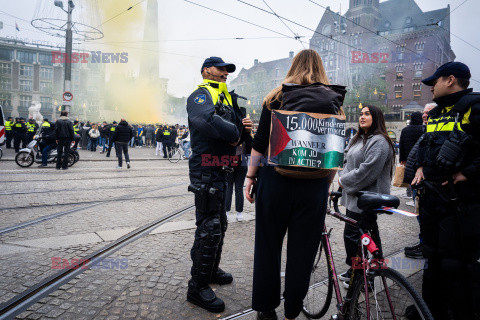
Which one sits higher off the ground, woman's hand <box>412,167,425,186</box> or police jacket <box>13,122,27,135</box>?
police jacket <box>13,122,27,135</box>

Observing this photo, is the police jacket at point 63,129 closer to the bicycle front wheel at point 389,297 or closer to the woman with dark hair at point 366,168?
the woman with dark hair at point 366,168

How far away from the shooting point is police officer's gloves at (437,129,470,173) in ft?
7.52

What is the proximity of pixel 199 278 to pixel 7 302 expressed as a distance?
1.57 m

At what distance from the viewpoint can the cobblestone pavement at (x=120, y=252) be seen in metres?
2.63

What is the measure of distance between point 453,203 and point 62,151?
38.1 feet

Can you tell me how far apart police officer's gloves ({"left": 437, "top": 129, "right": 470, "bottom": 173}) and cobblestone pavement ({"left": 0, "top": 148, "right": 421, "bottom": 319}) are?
1708mm

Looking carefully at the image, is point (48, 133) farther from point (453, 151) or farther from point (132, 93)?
point (132, 93)

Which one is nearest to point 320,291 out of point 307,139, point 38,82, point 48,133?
point 307,139

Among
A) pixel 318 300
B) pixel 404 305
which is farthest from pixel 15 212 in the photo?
pixel 404 305

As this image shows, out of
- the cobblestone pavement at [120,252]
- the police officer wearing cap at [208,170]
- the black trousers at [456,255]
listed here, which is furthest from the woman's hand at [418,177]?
the police officer wearing cap at [208,170]

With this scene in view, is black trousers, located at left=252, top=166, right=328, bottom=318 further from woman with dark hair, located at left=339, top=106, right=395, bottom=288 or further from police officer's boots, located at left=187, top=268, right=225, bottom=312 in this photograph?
woman with dark hair, located at left=339, top=106, right=395, bottom=288

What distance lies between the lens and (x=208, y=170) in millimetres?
2658

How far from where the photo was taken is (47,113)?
2805 inches

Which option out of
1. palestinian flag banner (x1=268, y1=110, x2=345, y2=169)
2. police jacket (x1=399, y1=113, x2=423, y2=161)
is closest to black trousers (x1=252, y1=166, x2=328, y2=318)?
palestinian flag banner (x1=268, y1=110, x2=345, y2=169)
